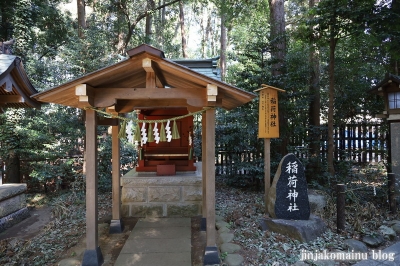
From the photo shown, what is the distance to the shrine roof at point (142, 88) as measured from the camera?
3.77 meters

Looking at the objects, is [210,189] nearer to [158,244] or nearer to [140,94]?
[158,244]

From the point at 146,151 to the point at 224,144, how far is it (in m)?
3.76

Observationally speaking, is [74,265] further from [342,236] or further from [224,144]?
[224,144]

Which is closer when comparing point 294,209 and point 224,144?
point 294,209

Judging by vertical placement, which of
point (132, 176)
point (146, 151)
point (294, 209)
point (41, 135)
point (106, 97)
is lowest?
point (294, 209)

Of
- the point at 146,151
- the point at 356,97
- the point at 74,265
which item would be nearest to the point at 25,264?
the point at 74,265

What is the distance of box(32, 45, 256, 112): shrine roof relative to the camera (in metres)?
3.77

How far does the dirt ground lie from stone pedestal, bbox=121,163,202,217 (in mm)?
298

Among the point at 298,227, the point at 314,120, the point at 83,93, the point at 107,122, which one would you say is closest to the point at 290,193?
the point at 298,227

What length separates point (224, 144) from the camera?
10.1m

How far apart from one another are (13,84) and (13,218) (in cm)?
382

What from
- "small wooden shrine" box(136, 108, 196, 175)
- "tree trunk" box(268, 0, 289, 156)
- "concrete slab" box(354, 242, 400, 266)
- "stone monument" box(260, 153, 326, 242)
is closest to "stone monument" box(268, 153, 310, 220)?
"stone monument" box(260, 153, 326, 242)

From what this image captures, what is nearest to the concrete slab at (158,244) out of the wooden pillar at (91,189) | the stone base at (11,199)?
the wooden pillar at (91,189)

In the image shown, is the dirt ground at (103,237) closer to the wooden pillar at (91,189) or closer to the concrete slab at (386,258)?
the wooden pillar at (91,189)
